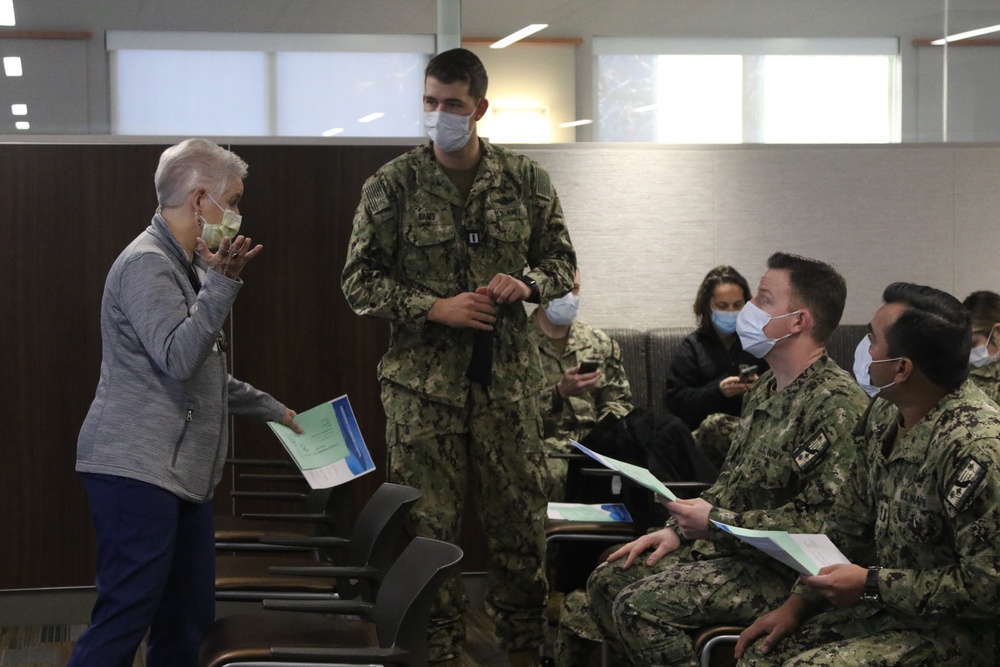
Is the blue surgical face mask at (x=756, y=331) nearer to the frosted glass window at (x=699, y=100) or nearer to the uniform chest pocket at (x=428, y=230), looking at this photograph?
the uniform chest pocket at (x=428, y=230)

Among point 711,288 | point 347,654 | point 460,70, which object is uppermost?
point 460,70

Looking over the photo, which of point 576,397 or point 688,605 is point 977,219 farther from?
point 688,605

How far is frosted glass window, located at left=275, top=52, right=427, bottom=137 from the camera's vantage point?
4.98 metres

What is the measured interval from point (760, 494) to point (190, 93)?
316 centimetres

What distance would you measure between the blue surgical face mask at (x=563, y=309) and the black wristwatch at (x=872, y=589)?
8.22ft

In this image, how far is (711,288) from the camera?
5.07 metres

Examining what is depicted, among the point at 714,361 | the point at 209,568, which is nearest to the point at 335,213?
the point at 714,361

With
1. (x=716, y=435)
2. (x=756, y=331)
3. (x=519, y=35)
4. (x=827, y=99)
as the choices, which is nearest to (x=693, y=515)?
(x=756, y=331)

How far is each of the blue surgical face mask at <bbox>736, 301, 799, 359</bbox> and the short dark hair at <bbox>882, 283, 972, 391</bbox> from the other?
0.63 metres

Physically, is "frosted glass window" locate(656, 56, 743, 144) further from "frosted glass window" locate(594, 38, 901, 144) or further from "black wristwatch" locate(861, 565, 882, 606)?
"black wristwatch" locate(861, 565, 882, 606)

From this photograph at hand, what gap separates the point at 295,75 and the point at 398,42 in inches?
19.2

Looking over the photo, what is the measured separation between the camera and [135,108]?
4.82 m

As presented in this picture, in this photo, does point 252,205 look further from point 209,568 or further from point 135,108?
point 209,568

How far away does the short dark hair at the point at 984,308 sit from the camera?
13.9ft
